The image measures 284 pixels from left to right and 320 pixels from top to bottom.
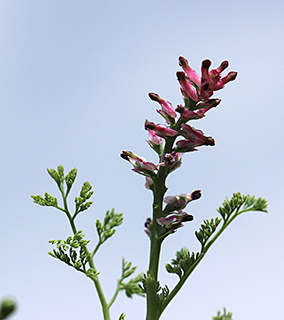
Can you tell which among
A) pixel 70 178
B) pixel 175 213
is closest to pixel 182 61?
pixel 175 213

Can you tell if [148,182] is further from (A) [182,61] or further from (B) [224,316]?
(B) [224,316]

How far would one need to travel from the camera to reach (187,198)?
1904mm

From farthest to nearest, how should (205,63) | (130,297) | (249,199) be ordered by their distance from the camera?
(130,297) < (249,199) < (205,63)

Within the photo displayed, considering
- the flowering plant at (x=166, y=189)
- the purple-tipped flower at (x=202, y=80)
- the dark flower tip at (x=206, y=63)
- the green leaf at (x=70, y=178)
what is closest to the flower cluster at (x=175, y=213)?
the flowering plant at (x=166, y=189)

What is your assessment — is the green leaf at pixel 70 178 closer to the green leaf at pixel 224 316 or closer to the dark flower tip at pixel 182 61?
the dark flower tip at pixel 182 61

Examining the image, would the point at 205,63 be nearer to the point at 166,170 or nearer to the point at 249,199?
the point at 166,170

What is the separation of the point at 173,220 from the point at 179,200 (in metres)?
0.10

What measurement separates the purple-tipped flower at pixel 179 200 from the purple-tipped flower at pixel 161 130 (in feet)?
0.96

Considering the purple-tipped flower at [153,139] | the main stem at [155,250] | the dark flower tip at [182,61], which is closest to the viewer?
the main stem at [155,250]

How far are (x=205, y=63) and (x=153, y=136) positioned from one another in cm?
44

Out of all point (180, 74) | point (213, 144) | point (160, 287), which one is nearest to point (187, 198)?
point (213, 144)

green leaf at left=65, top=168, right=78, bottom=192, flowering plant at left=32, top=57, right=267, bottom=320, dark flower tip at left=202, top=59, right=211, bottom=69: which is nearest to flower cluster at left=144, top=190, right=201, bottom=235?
flowering plant at left=32, top=57, right=267, bottom=320

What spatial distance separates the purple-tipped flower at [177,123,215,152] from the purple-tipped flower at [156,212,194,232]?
311mm

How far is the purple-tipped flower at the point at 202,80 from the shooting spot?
1848 mm
